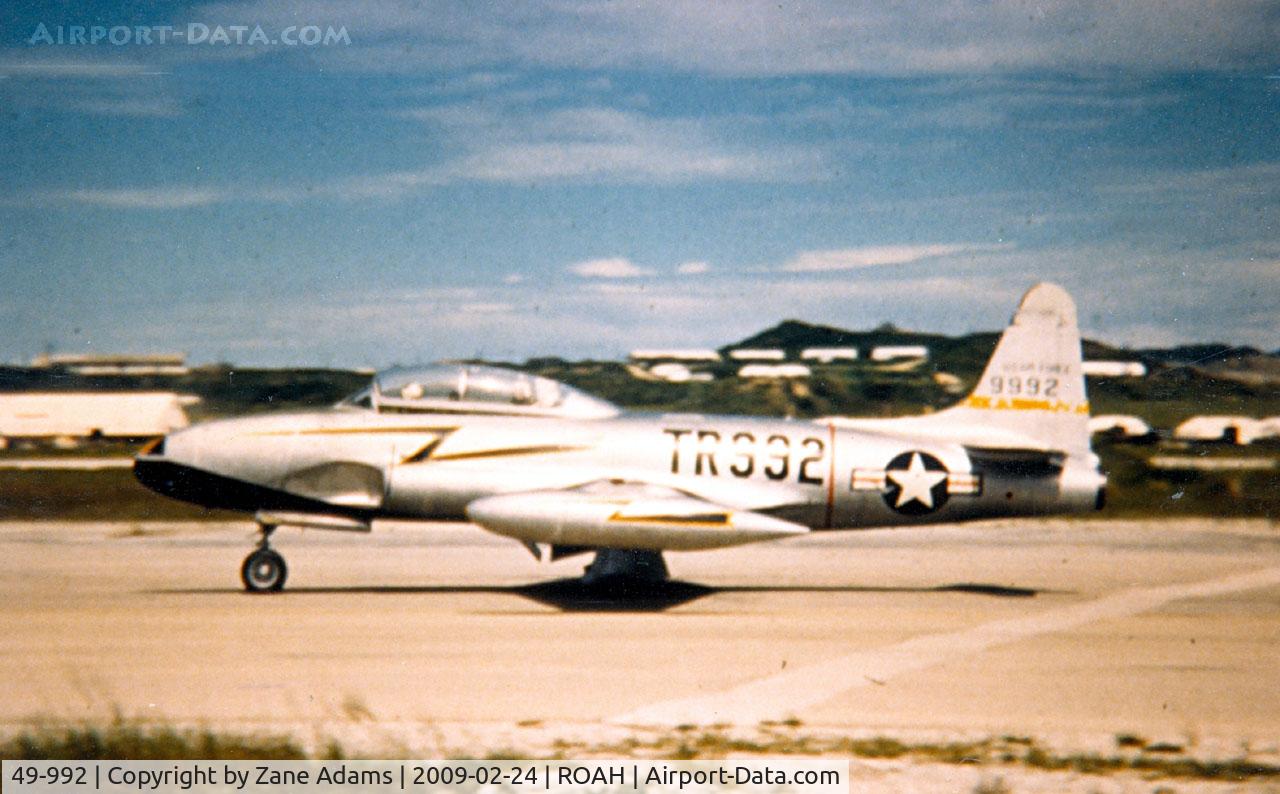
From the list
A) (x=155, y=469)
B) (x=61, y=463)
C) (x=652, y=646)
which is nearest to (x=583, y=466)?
(x=652, y=646)

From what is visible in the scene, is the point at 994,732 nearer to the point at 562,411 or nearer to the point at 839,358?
the point at 562,411

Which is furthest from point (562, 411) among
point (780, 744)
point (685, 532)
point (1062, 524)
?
point (1062, 524)

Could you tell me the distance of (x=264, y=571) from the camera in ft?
42.3

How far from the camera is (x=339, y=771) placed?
581 cm

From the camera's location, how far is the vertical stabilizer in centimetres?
1309

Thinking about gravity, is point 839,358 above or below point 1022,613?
above

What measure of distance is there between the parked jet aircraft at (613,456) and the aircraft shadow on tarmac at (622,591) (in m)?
0.63

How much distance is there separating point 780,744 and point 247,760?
301cm

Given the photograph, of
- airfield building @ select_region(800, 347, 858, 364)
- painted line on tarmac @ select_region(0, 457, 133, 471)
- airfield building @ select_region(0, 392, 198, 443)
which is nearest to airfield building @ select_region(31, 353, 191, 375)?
airfield building @ select_region(0, 392, 198, 443)

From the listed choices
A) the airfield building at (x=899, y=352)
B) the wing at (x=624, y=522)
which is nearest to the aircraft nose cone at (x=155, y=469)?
the wing at (x=624, y=522)

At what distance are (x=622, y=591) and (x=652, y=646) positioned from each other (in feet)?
11.0

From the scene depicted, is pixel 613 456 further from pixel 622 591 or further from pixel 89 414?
pixel 89 414

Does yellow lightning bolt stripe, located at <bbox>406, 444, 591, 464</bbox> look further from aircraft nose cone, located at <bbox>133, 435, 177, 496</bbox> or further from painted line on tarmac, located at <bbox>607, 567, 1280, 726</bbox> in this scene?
painted line on tarmac, located at <bbox>607, 567, 1280, 726</bbox>

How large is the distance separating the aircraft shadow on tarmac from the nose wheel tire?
5.5 inches
